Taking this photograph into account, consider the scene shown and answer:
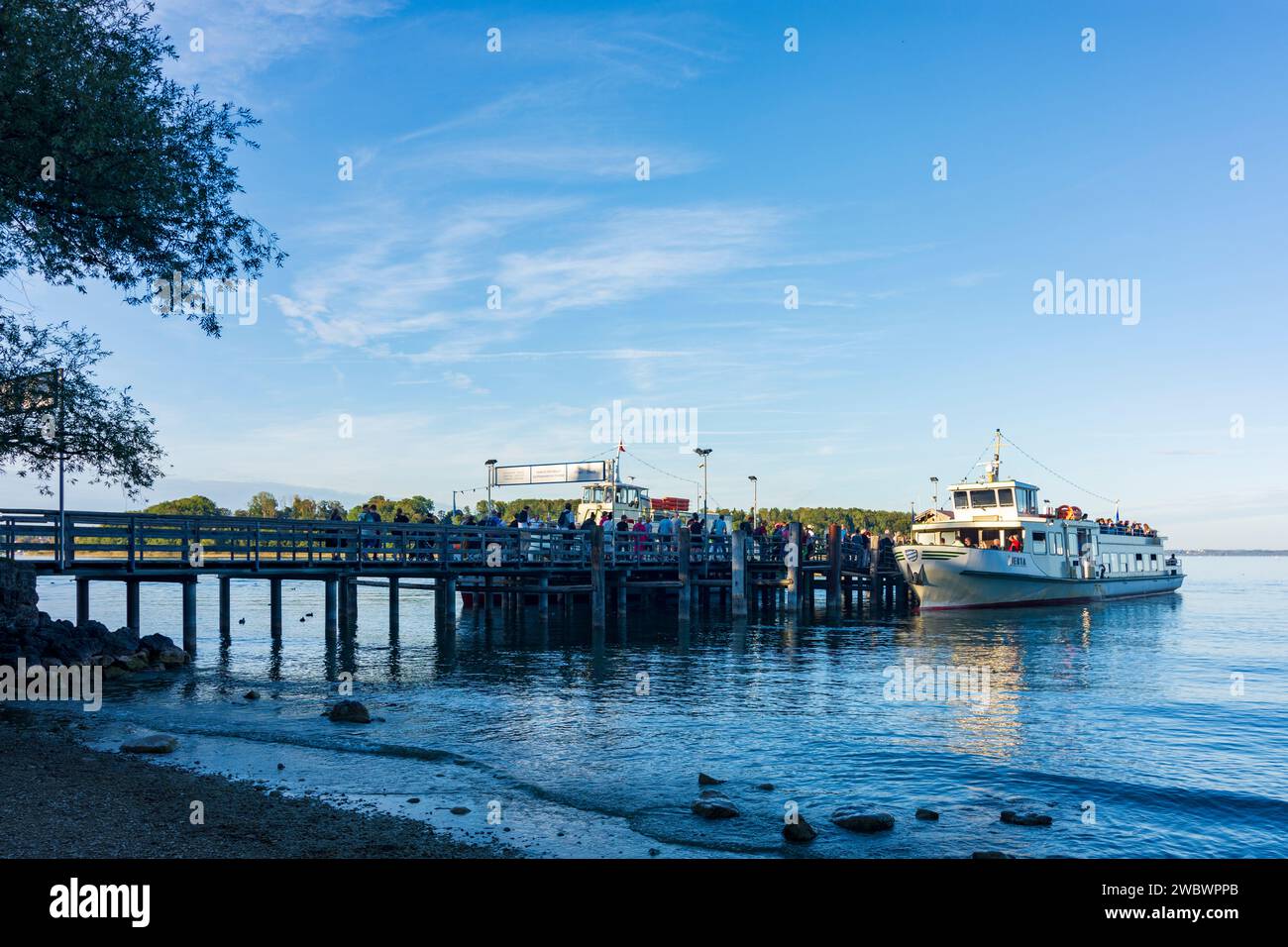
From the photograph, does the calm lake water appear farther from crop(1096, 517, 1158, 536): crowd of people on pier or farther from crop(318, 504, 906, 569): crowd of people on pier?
crop(1096, 517, 1158, 536): crowd of people on pier

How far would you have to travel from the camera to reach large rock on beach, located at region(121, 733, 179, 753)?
1250cm

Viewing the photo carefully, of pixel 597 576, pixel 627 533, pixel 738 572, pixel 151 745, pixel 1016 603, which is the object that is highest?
pixel 627 533

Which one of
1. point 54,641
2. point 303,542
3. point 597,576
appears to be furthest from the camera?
point 597,576

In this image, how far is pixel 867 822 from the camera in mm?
10062

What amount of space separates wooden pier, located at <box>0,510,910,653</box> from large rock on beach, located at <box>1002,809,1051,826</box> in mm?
17362

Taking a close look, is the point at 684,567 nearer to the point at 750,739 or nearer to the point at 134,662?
the point at 134,662

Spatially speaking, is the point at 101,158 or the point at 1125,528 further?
the point at 1125,528

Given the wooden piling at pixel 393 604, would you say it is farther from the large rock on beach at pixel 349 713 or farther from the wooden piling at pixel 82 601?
the large rock on beach at pixel 349 713

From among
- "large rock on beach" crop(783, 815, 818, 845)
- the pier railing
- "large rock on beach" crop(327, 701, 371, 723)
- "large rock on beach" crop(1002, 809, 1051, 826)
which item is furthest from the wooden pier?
"large rock on beach" crop(1002, 809, 1051, 826)

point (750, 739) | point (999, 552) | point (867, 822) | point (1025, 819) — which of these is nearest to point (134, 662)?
point (750, 739)

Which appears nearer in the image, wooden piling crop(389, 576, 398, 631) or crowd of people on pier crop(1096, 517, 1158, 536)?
wooden piling crop(389, 576, 398, 631)

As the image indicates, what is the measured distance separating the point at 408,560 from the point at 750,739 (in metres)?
15.5
